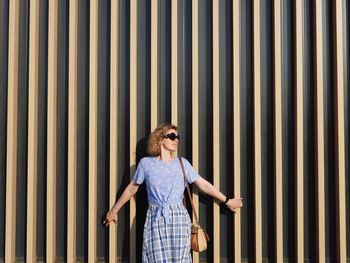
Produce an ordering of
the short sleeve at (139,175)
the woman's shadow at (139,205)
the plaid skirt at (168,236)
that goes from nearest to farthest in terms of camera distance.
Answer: the plaid skirt at (168,236) < the short sleeve at (139,175) < the woman's shadow at (139,205)

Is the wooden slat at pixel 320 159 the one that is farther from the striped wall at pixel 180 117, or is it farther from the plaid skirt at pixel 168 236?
the plaid skirt at pixel 168 236

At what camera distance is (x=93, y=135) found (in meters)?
4.39

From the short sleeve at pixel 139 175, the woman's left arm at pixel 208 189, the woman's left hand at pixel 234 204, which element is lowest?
the woman's left hand at pixel 234 204

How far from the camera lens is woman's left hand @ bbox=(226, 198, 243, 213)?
4254mm

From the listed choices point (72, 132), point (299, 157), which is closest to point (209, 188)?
point (299, 157)

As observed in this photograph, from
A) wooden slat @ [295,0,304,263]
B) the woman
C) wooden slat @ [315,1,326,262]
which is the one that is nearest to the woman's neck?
the woman

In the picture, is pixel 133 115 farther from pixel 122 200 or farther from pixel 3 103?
pixel 3 103

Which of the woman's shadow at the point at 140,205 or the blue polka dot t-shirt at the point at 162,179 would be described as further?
the woman's shadow at the point at 140,205

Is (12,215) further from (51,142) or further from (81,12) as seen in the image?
(81,12)

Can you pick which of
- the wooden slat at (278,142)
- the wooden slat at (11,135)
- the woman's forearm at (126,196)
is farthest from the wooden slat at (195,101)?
the wooden slat at (11,135)

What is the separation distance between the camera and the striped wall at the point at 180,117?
14.2 ft

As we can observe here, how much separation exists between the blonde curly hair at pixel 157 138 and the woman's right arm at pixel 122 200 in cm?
36

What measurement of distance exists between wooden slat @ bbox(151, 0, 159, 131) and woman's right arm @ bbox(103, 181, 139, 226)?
0.64m

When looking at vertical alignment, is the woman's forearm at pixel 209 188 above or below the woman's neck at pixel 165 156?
below
